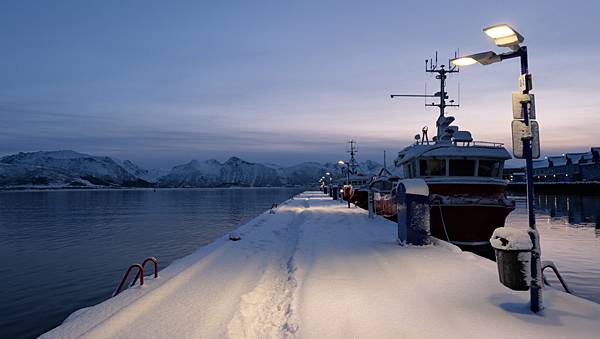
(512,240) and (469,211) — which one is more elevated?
(512,240)

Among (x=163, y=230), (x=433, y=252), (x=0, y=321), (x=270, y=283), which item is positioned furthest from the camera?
(x=163, y=230)

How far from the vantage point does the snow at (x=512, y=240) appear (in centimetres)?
643

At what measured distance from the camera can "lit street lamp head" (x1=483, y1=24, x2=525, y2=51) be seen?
656 centimetres

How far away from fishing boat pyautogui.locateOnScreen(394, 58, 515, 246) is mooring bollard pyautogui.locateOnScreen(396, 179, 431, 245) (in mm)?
4554

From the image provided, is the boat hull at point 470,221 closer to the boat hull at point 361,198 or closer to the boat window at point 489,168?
the boat window at point 489,168

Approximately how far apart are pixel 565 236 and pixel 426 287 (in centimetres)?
2269

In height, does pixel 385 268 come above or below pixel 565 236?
above

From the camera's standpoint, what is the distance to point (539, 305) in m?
6.58

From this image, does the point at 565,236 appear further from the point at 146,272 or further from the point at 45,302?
the point at 45,302

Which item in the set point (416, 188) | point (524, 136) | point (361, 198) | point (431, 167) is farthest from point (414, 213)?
point (361, 198)

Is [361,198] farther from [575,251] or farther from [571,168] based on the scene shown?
[571,168]

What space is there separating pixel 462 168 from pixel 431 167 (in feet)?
4.95

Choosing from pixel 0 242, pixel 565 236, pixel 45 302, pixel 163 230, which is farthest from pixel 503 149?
pixel 0 242

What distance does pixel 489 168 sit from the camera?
2144cm
